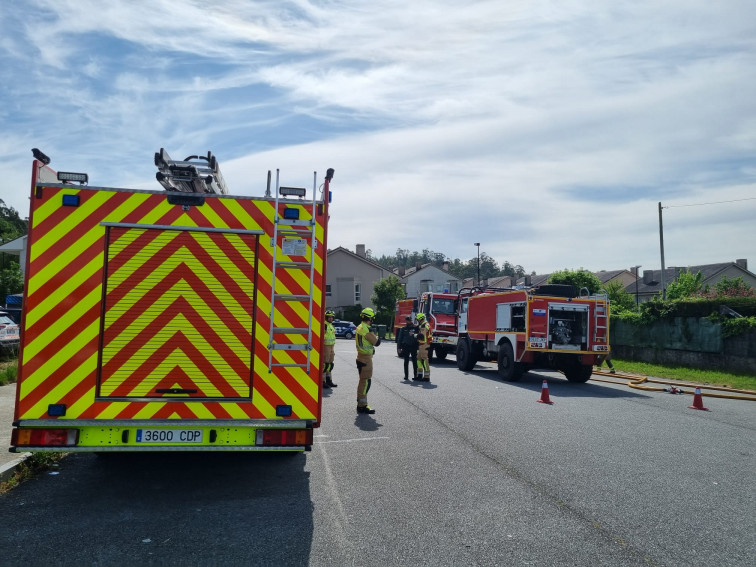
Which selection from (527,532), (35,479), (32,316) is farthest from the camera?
(35,479)

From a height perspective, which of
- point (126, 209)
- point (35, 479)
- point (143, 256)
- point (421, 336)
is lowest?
point (35, 479)

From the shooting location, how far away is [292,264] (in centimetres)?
518

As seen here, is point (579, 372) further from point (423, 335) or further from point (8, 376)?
point (8, 376)

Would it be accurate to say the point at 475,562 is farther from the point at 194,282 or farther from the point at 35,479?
the point at 35,479

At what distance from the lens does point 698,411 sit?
10.7 m

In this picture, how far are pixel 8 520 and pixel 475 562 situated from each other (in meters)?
3.60

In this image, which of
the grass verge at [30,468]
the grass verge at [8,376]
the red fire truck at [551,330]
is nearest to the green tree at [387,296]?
the red fire truck at [551,330]

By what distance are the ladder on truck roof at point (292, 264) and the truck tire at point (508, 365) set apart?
35.8 ft

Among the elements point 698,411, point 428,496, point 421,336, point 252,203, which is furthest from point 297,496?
point 421,336

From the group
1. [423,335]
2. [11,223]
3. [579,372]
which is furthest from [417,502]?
[11,223]

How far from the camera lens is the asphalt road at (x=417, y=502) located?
4.04m

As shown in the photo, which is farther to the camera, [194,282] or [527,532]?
[194,282]

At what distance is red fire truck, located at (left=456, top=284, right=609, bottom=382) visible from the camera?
14.6 metres

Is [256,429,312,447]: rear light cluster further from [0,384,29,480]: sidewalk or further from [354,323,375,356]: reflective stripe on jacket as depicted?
[354,323,375,356]: reflective stripe on jacket
